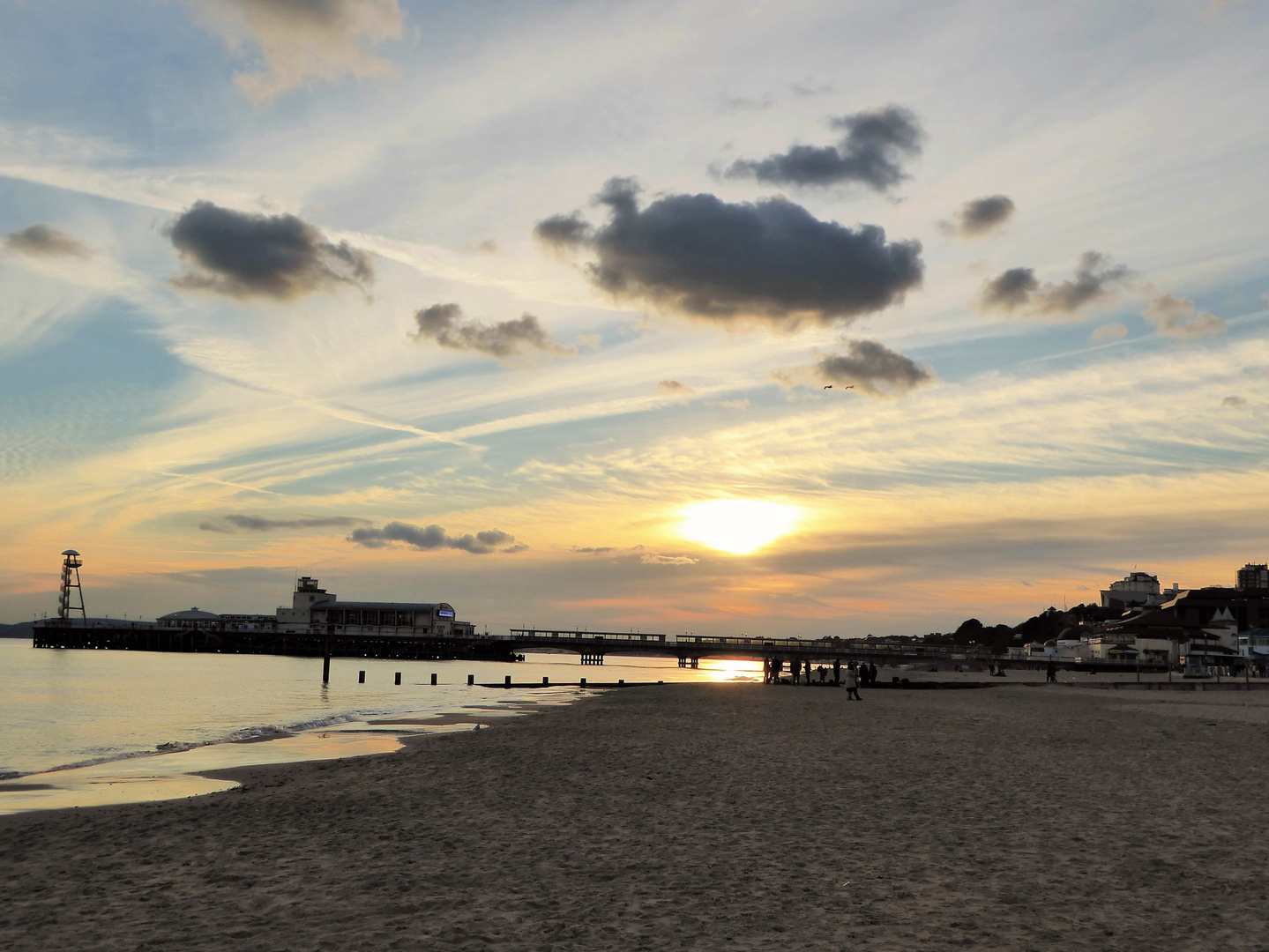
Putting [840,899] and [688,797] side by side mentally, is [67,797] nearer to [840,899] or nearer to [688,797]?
[688,797]

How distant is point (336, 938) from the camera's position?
8438 millimetres

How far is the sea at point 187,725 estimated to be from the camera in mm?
21359

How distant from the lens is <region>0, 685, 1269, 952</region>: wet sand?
8688mm

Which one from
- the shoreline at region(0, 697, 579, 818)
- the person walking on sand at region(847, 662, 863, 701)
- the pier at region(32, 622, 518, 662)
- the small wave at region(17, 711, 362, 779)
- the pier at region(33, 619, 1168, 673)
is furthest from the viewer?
the pier at region(32, 622, 518, 662)

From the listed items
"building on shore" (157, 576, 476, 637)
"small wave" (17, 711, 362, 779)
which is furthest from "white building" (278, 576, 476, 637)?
"small wave" (17, 711, 362, 779)

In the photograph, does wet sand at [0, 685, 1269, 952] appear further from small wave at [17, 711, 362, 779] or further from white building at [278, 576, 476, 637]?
white building at [278, 576, 476, 637]

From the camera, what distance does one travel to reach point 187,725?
40.0 metres

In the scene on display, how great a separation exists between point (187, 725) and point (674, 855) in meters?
34.8

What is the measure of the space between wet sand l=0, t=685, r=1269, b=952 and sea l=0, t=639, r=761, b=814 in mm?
3137

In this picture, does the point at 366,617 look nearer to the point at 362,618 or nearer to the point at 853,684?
the point at 362,618

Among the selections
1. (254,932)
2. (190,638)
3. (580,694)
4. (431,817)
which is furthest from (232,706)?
(190,638)

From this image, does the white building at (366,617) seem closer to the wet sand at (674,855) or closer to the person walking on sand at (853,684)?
the person walking on sand at (853,684)

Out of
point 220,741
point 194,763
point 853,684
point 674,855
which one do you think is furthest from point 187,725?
point 674,855

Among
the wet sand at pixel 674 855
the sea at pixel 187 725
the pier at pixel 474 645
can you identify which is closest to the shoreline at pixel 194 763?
the sea at pixel 187 725
